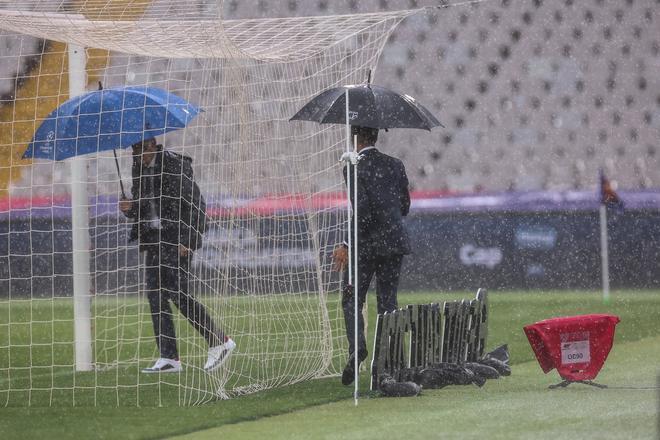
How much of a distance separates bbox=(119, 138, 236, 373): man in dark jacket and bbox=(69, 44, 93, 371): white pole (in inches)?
24.6

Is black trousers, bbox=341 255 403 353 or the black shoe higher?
black trousers, bbox=341 255 403 353

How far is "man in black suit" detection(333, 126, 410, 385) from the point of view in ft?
19.7

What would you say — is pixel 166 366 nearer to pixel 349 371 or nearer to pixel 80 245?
pixel 80 245

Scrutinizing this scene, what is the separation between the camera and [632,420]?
4.66m

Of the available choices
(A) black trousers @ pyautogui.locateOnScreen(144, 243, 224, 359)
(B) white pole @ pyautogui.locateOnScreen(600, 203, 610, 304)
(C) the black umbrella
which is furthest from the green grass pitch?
(B) white pole @ pyautogui.locateOnScreen(600, 203, 610, 304)

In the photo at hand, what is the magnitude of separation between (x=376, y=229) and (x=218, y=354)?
1.01 metres

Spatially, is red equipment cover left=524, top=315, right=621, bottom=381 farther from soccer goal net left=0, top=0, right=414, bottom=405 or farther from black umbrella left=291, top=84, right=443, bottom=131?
soccer goal net left=0, top=0, right=414, bottom=405

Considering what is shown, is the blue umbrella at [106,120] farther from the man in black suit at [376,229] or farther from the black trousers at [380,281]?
the black trousers at [380,281]

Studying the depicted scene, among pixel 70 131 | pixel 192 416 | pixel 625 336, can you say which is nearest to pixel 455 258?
pixel 625 336

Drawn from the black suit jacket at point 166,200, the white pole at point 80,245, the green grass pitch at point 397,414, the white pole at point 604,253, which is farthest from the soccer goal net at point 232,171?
the white pole at point 604,253

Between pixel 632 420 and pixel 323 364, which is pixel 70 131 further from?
pixel 632 420

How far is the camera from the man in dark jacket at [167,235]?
6375mm

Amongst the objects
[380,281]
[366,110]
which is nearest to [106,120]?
[366,110]

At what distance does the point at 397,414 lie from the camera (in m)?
5.02
